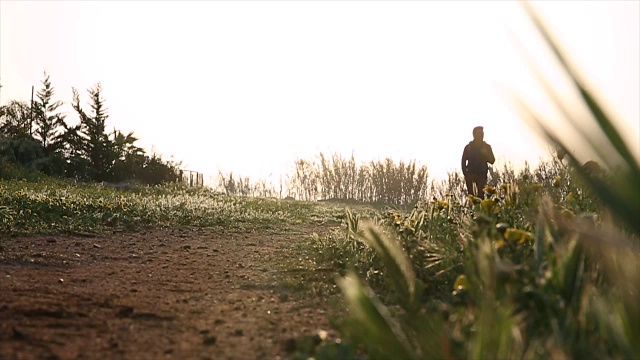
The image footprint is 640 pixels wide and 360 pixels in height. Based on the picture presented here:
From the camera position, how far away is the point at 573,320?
237 centimetres

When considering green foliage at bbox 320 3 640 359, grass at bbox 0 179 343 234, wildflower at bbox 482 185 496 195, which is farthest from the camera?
grass at bbox 0 179 343 234

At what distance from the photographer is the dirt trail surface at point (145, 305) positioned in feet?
→ 9.02

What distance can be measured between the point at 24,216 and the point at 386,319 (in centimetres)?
790

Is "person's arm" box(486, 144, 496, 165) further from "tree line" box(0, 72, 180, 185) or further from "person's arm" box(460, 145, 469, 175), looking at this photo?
"tree line" box(0, 72, 180, 185)

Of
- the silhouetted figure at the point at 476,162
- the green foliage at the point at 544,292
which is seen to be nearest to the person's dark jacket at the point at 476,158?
the silhouetted figure at the point at 476,162

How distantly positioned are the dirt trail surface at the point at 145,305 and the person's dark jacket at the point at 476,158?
153 inches

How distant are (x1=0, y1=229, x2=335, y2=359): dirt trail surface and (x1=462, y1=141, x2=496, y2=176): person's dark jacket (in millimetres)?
3876

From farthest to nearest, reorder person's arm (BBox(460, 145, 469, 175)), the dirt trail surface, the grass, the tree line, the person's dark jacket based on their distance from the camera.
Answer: the tree line < person's arm (BBox(460, 145, 469, 175)) < the person's dark jacket < the grass < the dirt trail surface

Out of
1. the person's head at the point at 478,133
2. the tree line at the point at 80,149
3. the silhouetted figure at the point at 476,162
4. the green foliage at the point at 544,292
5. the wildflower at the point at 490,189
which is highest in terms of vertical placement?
the tree line at the point at 80,149

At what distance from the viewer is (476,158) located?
982 cm

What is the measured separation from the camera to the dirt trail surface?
2.75 meters

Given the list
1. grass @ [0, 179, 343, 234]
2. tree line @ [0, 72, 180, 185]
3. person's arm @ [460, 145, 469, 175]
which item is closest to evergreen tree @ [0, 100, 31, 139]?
tree line @ [0, 72, 180, 185]

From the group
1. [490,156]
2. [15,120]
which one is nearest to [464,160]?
[490,156]

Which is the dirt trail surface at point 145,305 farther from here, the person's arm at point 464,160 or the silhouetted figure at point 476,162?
the person's arm at point 464,160
